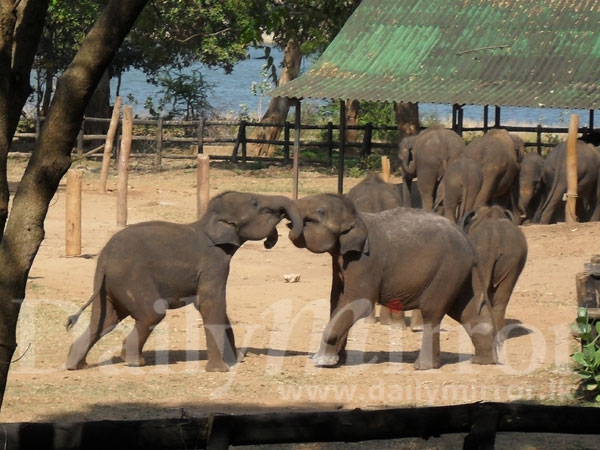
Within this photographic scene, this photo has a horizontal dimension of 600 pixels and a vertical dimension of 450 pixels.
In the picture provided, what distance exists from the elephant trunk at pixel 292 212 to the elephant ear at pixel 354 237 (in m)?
0.38

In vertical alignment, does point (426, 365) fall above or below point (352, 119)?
below

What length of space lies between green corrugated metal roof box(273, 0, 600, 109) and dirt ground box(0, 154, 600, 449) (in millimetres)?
6674

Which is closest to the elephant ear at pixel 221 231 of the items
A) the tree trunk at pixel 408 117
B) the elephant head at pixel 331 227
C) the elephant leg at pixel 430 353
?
the elephant head at pixel 331 227

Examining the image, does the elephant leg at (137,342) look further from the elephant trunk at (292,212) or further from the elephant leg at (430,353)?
the elephant leg at (430,353)

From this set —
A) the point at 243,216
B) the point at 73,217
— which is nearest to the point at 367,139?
the point at 73,217

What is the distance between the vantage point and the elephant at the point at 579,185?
20.2 metres

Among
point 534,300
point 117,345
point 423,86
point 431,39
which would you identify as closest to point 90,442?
point 117,345

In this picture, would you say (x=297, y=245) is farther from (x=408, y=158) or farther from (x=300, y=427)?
(x=408, y=158)

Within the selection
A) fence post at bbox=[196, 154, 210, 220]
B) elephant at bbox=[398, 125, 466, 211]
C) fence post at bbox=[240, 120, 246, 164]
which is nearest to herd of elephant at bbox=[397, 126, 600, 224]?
elephant at bbox=[398, 125, 466, 211]

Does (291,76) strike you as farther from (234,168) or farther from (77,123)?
(77,123)

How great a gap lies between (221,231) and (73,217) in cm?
693

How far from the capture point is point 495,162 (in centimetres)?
1903

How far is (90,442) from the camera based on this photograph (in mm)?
4707

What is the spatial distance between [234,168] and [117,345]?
20.6 m
